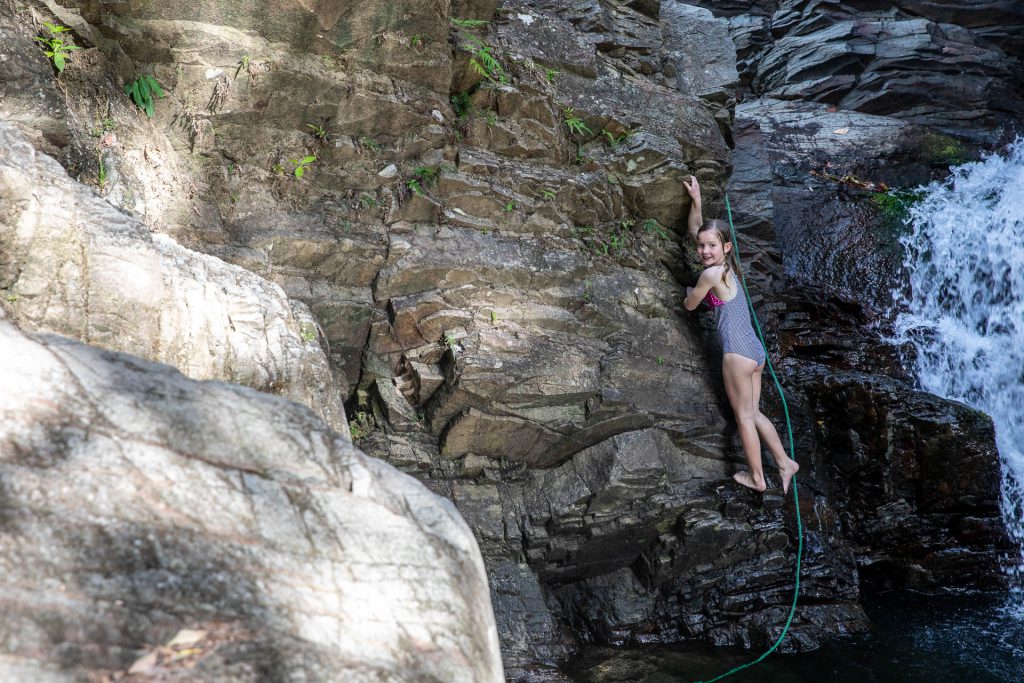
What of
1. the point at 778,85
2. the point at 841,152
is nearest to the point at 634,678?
the point at 841,152

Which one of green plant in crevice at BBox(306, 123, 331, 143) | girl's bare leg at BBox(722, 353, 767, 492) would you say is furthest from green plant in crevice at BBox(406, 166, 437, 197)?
girl's bare leg at BBox(722, 353, 767, 492)

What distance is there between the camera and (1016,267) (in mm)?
7547

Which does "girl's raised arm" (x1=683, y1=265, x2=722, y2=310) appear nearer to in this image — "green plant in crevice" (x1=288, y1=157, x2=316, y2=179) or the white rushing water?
the white rushing water

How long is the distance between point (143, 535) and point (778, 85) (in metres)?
10.4

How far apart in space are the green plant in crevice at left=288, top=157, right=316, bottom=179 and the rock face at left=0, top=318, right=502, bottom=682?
9.85 ft

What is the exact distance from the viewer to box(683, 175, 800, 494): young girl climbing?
5.65 metres

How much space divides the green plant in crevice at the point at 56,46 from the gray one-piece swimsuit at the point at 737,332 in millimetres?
4541

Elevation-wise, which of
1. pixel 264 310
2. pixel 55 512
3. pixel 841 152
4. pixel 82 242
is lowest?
pixel 55 512

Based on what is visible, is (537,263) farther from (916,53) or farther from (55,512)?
(916,53)

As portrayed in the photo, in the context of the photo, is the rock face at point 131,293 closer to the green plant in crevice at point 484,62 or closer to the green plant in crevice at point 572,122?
the green plant in crevice at point 484,62

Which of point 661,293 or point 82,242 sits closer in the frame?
point 82,242

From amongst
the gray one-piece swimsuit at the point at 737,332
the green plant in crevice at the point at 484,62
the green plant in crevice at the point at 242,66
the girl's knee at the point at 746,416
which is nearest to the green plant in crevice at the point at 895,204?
the gray one-piece swimsuit at the point at 737,332

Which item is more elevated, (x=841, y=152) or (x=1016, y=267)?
(x=841, y=152)

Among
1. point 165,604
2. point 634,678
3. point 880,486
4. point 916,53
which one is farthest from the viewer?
point 916,53
